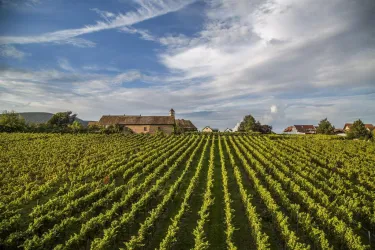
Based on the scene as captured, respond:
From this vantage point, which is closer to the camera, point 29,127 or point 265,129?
point 29,127

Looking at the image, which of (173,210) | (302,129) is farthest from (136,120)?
(302,129)

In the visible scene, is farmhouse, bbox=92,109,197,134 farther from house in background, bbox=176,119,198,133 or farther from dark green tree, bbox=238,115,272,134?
dark green tree, bbox=238,115,272,134

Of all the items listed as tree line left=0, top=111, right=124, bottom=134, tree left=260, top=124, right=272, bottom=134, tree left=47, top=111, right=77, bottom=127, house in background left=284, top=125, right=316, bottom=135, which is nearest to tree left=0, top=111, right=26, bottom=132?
tree line left=0, top=111, right=124, bottom=134

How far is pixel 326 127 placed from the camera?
273ft

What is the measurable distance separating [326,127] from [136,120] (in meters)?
61.2

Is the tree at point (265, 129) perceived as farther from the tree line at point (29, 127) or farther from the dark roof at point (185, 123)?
the tree line at point (29, 127)

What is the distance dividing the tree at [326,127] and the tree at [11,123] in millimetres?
84461

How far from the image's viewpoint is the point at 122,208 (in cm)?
1438

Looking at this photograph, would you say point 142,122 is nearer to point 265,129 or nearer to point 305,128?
point 265,129

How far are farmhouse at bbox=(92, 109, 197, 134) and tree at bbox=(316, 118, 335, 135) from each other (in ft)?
160

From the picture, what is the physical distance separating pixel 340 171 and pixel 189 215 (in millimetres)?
18660

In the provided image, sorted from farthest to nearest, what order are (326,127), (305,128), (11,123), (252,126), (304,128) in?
(305,128), (304,128), (252,126), (326,127), (11,123)

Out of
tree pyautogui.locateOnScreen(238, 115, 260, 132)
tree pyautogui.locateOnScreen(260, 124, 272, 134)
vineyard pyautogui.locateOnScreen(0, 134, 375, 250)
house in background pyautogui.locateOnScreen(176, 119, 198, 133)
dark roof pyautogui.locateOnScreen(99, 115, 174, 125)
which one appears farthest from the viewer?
house in background pyautogui.locateOnScreen(176, 119, 198, 133)

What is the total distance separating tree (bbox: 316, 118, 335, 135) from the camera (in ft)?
270
